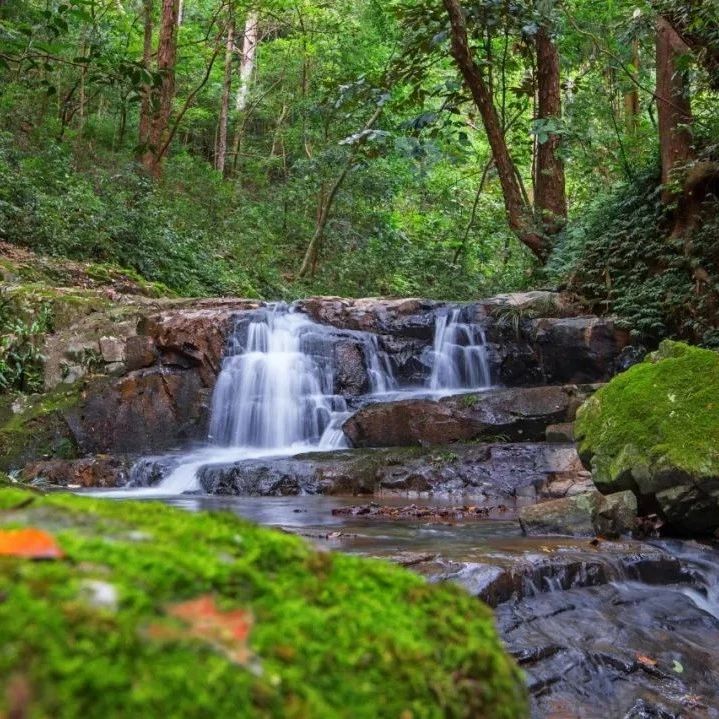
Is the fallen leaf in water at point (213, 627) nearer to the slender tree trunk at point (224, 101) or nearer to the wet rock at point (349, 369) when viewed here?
the wet rock at point (349, 369)

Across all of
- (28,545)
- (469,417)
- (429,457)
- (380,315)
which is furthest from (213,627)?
(380,315)

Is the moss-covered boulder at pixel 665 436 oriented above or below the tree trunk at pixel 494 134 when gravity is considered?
below

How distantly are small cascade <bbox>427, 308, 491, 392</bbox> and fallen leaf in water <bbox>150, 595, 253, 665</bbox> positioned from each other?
1110cm

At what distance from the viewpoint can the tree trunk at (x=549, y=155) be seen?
14.8 m

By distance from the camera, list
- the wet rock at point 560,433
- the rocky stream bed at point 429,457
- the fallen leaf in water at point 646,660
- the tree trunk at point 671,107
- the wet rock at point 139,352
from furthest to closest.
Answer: the tree trunk at point 671,107, the wet rock at point 139,352, the wet rock at point 560,433, the rocky stream bed at point 429,457, the fallen leaf in water at point 646,660

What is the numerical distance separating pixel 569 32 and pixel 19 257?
11628 mm

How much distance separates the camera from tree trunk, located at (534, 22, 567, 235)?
48.4 ft

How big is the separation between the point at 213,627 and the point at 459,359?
11343mm

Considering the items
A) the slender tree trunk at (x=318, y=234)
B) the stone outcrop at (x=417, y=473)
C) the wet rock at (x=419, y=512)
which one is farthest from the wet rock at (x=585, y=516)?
the slender tree trunk at (x=318, y=234)

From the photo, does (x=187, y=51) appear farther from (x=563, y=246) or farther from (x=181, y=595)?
(x=181, y=595)

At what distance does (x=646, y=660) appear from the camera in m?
3.58

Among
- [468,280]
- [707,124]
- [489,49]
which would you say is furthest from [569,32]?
[468,280]

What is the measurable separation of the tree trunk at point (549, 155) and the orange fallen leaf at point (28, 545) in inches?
576

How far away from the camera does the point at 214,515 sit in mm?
1442
